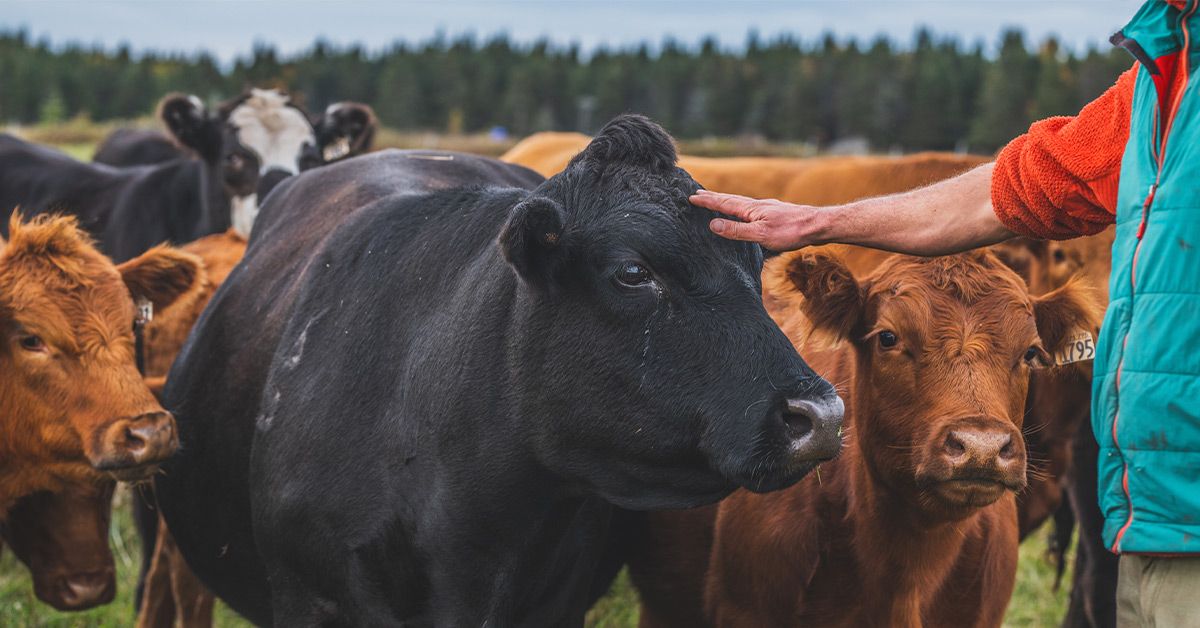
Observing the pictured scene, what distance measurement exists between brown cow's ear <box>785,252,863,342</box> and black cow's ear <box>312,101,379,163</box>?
6.14 metres

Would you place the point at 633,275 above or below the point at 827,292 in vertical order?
above

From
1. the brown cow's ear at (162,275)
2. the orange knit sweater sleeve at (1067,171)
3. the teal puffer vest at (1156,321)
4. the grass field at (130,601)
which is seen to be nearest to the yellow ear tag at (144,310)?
the brown cow's ear at (162,275)

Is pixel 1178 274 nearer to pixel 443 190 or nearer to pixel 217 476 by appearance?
pixel 443 190

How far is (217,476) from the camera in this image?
4.20 metres

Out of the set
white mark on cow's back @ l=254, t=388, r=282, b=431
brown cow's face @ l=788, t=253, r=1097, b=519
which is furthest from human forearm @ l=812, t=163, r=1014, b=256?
white mark on cow's back @ l=254, t=388, r=282, b=431

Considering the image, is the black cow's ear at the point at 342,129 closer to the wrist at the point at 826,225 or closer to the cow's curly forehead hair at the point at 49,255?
the cow's curly forehead hair at the point at 49,255

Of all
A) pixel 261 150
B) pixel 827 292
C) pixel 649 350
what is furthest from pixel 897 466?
pixel 261 150

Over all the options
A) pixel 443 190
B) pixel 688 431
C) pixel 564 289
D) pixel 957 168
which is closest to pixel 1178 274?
pixel 688 431

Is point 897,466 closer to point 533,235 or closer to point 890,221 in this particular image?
point 890,221

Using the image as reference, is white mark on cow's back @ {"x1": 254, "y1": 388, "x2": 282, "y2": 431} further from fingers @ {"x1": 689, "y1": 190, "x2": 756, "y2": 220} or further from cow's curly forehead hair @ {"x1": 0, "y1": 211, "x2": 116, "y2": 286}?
fingers @ {"x1": 689, "y1": 190, "x2": 756, "y2": 220}

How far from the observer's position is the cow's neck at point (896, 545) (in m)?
Result: 3.94

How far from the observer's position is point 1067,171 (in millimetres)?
2801

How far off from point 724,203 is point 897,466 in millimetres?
1196

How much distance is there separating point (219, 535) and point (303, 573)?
862mm
